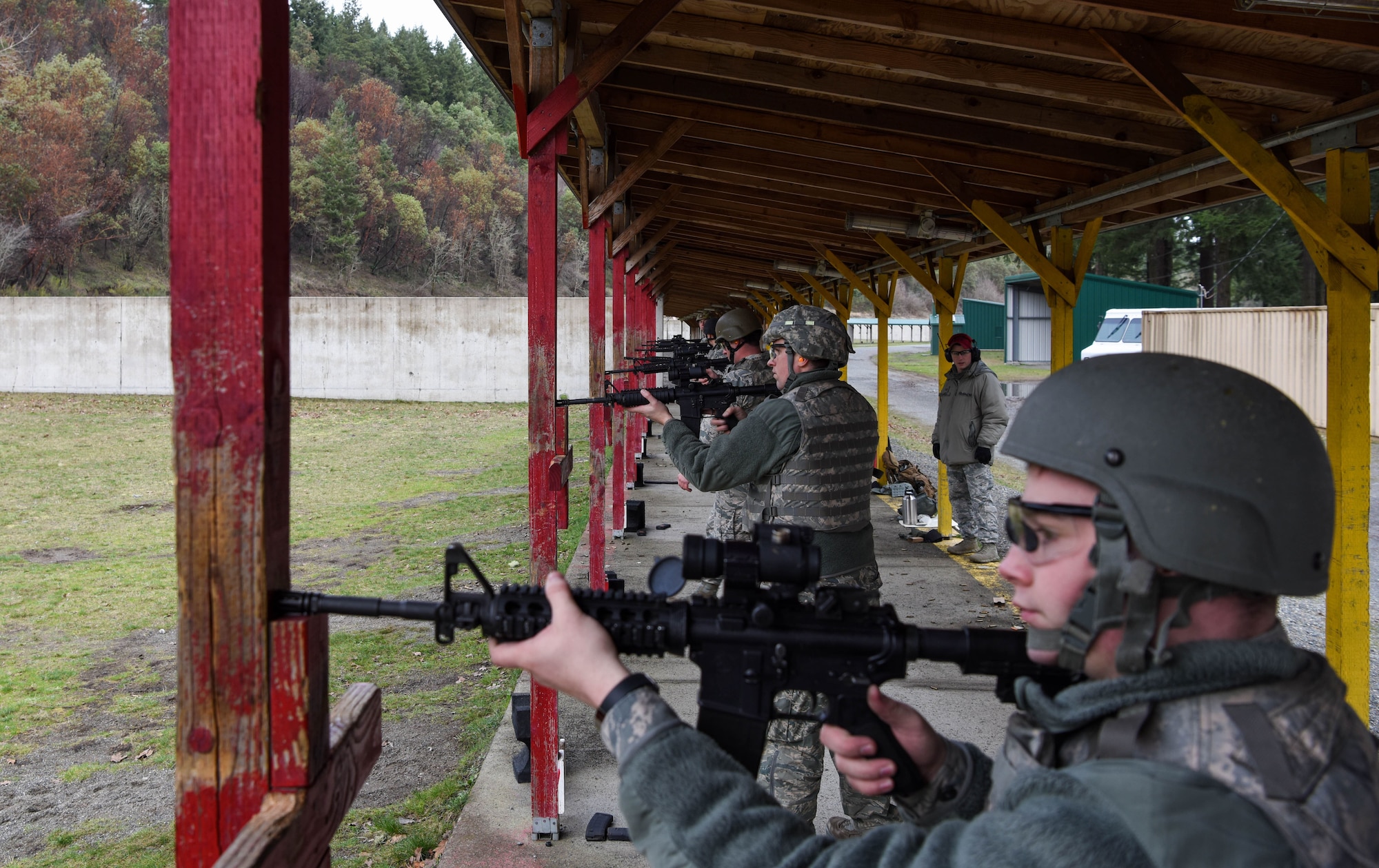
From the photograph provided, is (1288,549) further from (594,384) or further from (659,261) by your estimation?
(659,261)

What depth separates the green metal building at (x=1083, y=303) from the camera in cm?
3794

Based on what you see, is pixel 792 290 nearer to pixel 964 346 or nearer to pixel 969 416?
pixel 964 346

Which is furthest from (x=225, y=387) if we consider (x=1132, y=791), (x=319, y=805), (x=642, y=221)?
(x=642, y=221)

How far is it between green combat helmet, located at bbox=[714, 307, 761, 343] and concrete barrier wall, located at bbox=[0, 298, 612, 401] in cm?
1805

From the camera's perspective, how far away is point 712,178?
28.9 ft

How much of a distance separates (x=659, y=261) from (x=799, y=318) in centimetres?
1291

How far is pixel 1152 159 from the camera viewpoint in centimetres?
545

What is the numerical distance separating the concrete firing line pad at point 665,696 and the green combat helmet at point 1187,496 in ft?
5.67

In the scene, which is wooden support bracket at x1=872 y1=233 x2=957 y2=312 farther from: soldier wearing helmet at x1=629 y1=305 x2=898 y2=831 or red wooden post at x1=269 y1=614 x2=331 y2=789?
red wooden post at x1=269 y1=614 x2=331 y2=789

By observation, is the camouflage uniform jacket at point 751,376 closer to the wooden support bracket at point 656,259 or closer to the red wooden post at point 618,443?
the red wooden post at point 618,443

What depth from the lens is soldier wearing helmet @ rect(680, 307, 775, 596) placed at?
21.8 ft

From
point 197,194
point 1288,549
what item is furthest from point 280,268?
point 1288,549

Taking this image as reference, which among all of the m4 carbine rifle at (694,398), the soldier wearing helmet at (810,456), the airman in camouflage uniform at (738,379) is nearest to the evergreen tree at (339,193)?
Answer: the airman in camouflage uniform at (738,379)

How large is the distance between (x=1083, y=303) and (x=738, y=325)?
107ft
